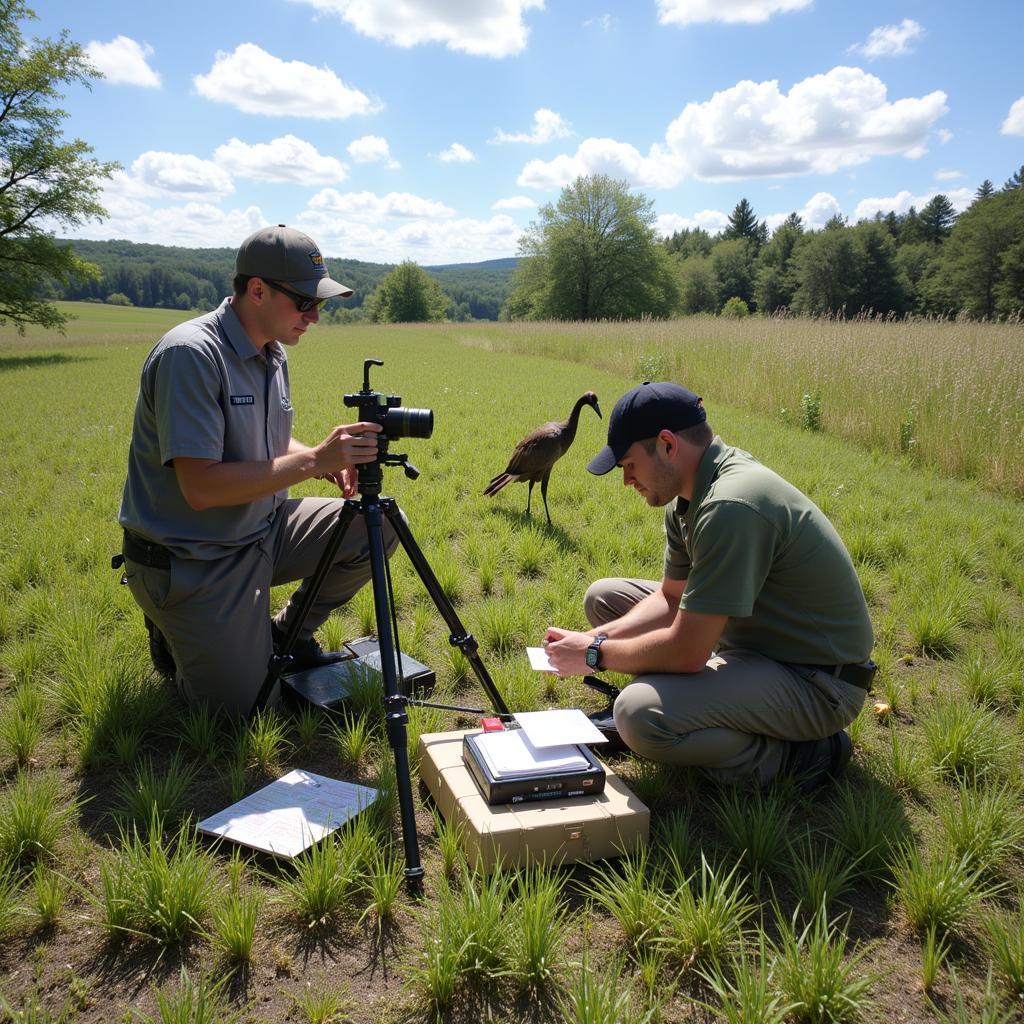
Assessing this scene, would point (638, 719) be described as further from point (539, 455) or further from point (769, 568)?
point (539, 455)

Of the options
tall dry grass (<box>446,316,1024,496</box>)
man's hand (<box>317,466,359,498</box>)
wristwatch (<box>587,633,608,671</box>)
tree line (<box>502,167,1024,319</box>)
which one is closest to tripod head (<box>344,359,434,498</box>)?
man's hand (<box>317,466,359,498</box>)

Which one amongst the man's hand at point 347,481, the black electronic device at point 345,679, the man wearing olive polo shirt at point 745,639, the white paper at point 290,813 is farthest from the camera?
the man's hand at point 347,481

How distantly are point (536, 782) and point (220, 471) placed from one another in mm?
1997

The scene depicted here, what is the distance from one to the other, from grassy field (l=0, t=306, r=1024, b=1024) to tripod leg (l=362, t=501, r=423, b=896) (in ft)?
0.35

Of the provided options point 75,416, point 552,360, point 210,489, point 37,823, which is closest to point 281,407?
point 210,489

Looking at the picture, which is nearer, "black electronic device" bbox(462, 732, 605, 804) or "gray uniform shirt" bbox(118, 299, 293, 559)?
"black electronic device" bbox(462, 732, 605, 804)

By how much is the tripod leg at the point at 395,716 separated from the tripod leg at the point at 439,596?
0.46 feet

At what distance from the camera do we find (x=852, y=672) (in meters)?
3.06

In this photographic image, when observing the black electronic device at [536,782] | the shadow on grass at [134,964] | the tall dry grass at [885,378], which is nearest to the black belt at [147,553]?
the shadow on grass at [134,964]

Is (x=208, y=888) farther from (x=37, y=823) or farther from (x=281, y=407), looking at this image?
→ (x=281, y=407)

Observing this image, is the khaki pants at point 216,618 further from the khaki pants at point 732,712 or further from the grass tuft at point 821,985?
the grass tuft at point 821,985

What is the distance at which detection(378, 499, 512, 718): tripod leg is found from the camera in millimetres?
3109

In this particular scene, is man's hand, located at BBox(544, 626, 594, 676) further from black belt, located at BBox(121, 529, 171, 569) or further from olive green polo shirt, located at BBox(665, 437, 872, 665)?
black belt, located at BBox(121, 529, 171, 569)

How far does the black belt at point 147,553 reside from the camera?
3490 mm
